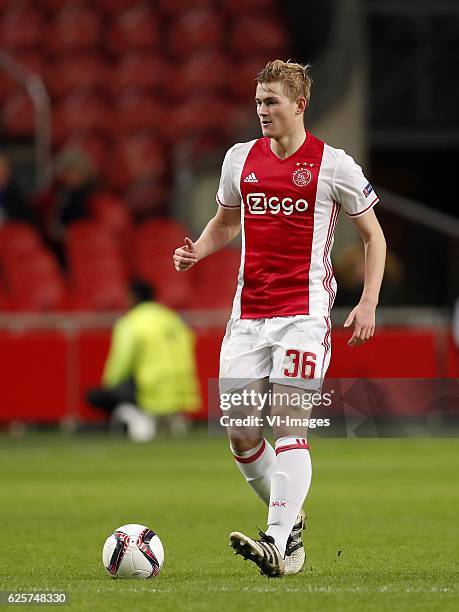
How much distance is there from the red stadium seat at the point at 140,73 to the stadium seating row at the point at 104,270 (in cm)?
283

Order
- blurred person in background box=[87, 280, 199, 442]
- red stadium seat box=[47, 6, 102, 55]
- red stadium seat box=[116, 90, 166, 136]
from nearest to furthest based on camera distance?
blurred person in background box=[87, 280, 199, 442] < red stadium seat box=[116, 90, 166, 136] < red stadium seat box=[47, 6, 102, 55]

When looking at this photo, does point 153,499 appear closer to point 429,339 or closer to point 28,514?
point 28,514

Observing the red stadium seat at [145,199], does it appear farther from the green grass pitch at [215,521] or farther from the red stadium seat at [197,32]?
the green grass pitch at [215,521]

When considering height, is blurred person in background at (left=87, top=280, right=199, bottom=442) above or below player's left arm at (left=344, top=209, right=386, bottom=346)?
below

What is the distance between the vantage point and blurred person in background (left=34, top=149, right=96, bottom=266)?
17.6 m

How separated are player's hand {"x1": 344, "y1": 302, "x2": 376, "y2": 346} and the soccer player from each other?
5 cm

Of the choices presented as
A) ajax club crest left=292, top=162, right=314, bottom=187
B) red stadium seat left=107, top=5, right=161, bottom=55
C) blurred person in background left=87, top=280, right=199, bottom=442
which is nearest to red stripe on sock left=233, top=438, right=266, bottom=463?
ajax club crest left=292, top=162, right=314, bottom=187

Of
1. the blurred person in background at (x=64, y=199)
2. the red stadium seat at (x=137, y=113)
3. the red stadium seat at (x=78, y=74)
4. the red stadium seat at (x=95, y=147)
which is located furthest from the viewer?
the red stadium seat at (x=78, y=74)

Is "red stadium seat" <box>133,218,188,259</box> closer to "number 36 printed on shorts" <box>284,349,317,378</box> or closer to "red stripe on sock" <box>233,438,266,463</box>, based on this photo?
"red stripe on sock" <box>233,438,266,463</box>

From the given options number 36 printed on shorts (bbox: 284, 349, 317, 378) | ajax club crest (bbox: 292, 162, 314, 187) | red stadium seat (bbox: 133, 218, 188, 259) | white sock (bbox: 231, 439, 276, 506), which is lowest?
red stadium seat (bbox: 133, 218, 188, 259)

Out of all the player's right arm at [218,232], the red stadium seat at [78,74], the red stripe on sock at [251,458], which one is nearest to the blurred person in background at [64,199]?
the red stadium seat at [78,74]

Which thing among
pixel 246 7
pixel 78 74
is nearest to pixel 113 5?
pixel 78 74

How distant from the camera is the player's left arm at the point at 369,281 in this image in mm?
6535

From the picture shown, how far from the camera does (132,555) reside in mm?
6703
